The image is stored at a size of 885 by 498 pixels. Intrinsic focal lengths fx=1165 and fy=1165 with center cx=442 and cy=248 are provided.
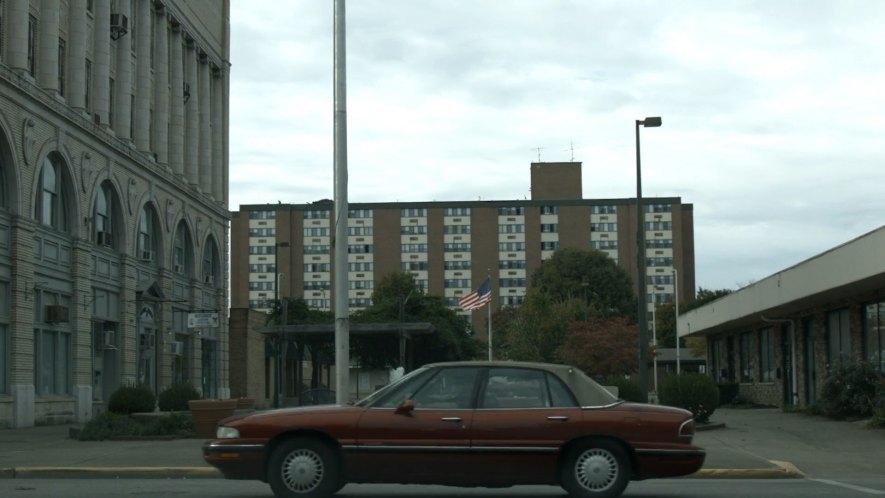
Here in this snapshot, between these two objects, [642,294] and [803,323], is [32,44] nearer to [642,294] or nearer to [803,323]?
[642,294]

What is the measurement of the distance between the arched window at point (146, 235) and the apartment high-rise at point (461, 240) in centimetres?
7696

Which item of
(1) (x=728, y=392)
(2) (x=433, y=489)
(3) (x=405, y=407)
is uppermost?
(3) (x=405, y=407)

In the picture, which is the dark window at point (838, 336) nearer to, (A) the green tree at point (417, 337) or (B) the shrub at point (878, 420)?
(B) the shrub at point (878, 420)

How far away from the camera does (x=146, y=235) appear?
47406mm

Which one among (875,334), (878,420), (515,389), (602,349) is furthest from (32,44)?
(602,349)

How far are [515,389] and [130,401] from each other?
21889 millimetres

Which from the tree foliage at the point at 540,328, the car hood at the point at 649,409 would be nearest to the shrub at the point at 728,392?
the tree foliage at the point at 540,328

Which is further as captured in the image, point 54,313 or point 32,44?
point 32,44

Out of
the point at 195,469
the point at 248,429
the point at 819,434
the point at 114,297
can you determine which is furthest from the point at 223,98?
the point at 248,429

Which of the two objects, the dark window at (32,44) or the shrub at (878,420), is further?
the dark window at (32,44)

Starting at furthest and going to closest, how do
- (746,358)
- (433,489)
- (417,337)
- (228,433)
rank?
1. (417,337)
2. (746,358)
3. (433,489)
4. (228,433)

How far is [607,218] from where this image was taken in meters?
127

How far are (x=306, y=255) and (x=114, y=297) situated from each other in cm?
8540

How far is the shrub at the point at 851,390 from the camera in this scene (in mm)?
30062
